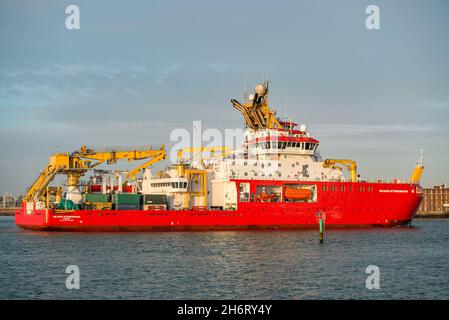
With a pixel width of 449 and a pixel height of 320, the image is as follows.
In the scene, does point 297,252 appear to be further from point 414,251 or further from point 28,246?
point 28,246

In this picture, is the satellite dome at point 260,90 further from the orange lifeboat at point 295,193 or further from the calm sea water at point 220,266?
the calm sea water at point 220,266

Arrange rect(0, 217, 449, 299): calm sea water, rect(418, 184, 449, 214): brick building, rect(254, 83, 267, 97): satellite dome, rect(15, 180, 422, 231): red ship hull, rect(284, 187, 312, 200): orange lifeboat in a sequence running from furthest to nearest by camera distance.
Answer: rect(418, 184, 449, 214): brick building < rect(254, 83, 267, 97): satellite dome < rect(284, 187, 312, 200): orange lifeboat < rect(15, 180, 422, 231): red ship hull < rect(0, 217, 449, 299): calm sea water

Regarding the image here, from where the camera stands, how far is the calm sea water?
85.1 feet

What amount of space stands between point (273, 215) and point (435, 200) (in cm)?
9693

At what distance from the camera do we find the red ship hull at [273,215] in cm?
5169

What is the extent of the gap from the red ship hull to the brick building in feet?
273

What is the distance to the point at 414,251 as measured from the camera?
1619 inches

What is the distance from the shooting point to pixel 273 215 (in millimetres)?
55875

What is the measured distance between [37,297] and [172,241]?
21.0m

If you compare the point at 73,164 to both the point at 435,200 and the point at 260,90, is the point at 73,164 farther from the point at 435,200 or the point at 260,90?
the point at 435,200

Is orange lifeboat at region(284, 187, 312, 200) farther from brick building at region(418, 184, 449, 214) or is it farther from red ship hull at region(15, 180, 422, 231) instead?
brick building at region(418, 184, 449, 214)

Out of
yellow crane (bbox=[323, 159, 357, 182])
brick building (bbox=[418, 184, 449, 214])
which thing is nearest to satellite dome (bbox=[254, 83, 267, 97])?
yellow crane (bbox=[323, 159, 357, 182])
